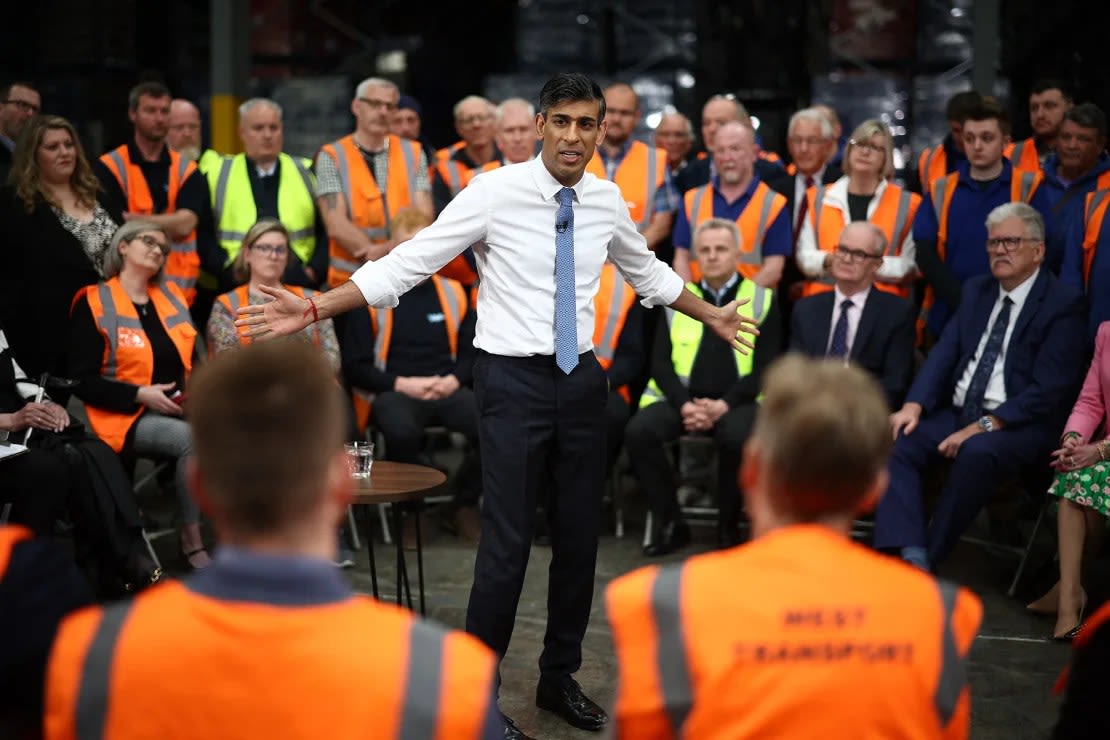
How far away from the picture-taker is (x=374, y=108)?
596cm

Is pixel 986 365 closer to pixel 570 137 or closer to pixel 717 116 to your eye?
pixel 717 116

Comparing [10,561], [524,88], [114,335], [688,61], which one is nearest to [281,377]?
[10,561]

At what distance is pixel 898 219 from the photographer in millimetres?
5777

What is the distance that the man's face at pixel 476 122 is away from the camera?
6430 mm

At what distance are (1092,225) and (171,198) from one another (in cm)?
378

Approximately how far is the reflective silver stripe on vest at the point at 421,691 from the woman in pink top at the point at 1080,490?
3.45 m

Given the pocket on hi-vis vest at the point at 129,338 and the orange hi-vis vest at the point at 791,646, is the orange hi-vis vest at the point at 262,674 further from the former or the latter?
the pocket on hi-vis vest at the point at 129,338

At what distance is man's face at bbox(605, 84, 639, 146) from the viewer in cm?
617

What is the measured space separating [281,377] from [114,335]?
3801 mm

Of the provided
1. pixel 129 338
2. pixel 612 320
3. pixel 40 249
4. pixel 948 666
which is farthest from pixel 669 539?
pixel 948 666

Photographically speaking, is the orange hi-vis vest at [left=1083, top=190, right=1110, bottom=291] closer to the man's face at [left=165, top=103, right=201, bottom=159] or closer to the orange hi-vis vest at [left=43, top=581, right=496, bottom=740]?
the man's face at [left=165, top=103, right=201, bottom=159]

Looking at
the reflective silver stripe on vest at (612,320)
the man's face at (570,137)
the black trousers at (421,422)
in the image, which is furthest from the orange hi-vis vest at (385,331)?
the man's face at (570,137)

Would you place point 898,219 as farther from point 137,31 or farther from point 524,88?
point 137,31

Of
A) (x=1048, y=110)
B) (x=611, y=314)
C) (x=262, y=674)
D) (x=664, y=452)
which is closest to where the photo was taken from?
(x=262, y=674)
